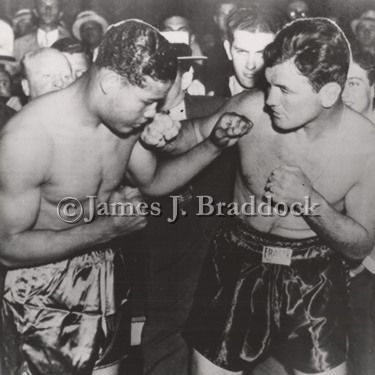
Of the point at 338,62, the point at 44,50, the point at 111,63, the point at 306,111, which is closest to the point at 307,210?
the point at 306,111

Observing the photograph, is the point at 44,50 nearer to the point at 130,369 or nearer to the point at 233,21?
the point at 233,21

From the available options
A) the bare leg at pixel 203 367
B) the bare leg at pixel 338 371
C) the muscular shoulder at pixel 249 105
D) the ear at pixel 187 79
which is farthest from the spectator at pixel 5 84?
the bare leg at pixel 338 371

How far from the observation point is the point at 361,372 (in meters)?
1.52

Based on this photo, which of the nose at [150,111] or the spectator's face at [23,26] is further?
the spectator's face at [23,26]

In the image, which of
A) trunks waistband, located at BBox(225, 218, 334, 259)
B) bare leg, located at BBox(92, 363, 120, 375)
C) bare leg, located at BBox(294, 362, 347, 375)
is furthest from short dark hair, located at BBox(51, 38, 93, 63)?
bare leg, located at BBox(294, 362, 347, 375)

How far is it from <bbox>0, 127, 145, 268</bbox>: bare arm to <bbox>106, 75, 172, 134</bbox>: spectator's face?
203mm

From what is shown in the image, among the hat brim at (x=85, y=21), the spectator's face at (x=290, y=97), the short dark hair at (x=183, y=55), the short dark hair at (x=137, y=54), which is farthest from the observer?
→ the short dark hair at (x=183, y=55)

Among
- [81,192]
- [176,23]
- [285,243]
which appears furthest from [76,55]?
[285,243]

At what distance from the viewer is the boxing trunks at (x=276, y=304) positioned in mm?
1406

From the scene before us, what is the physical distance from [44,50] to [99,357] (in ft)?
3.38

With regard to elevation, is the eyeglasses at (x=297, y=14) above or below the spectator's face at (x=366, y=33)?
above

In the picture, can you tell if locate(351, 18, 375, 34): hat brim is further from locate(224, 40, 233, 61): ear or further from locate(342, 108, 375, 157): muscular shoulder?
locate(224, 40, 233, 61): ear

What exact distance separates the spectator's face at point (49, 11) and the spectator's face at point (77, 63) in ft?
0.39

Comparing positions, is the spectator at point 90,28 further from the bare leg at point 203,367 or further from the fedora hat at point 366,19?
the bare leg at point 203,367
